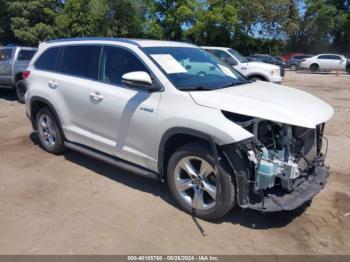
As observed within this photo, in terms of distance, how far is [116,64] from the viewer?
5.21 metres

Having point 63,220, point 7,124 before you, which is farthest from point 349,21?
point 63,220

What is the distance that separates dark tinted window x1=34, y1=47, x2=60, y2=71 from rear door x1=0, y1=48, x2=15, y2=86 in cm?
719

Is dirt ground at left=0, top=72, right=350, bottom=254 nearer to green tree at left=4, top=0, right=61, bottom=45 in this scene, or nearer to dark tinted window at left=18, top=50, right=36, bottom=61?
dark tinted window at left=18, top=50, right=36, bottom=61

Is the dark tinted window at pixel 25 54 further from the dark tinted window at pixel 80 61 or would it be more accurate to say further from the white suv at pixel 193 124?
the white suv at pixel 193 124

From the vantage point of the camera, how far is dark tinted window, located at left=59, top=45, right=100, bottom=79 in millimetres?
5515

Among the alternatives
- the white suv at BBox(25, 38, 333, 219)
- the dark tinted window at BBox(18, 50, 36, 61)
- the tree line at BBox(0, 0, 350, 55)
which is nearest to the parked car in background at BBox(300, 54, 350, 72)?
the tree line at BBox(0, 0, 350, 55)

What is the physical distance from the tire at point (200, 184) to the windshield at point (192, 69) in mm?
777

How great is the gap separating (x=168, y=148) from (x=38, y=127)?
122 inches

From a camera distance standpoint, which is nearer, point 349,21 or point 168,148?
point 168,148

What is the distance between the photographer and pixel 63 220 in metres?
4.43

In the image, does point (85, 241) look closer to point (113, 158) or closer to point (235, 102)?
point (113, 158)

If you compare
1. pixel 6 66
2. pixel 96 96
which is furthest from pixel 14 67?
pixel 96 96

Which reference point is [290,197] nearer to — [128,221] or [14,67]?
[128,221]

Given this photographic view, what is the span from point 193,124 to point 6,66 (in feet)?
35.4
